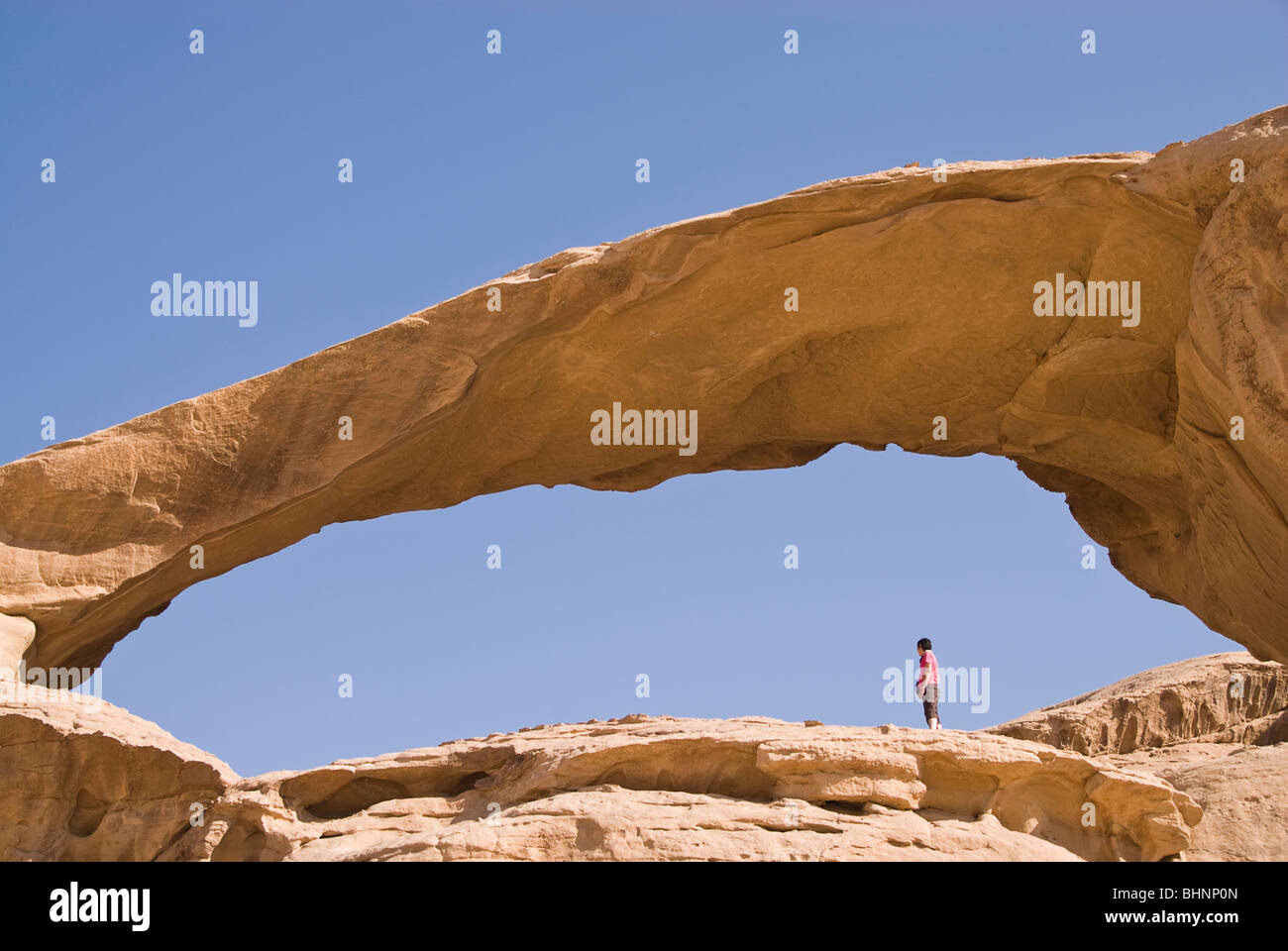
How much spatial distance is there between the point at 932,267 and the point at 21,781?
7.28 metres

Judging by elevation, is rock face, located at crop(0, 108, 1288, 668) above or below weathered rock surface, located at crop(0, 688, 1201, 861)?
above

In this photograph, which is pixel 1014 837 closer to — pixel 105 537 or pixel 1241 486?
pixel 1241 486

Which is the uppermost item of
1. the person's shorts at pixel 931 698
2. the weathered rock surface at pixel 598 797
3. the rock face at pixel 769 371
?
the rock face at pixel 769 371

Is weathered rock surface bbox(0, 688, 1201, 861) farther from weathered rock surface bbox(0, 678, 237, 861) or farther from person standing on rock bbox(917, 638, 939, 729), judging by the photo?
person standing on rock bbox(917, 638, 939, 729)

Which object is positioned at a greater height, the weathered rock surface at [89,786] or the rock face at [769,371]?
the rock face at [769,371]

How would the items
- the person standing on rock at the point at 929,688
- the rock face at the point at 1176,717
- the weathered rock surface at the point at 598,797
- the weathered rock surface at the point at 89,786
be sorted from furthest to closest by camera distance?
the rock face at the point at 1176,717
the person standing on rock at the point at 929,688
the weathered rock surface at the point at 89,786
the weathered rock surface at the point at 598,797

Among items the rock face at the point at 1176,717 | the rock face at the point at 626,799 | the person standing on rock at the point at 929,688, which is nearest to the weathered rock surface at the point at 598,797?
the rock face at the point at 626,799

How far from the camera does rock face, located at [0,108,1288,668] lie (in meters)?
11.0

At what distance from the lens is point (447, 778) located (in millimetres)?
10023

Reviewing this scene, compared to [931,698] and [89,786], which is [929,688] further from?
[89,786]

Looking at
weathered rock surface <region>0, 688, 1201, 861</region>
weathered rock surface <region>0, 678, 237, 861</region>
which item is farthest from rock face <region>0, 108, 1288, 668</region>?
weathered rock surface <region>0, 688, 1201, 861</region>

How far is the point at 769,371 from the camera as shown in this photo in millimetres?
12250

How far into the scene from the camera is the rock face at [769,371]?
1099cm

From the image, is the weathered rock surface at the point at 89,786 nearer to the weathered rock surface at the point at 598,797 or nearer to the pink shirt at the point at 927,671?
the weathered rock surface at the point at 598,797
